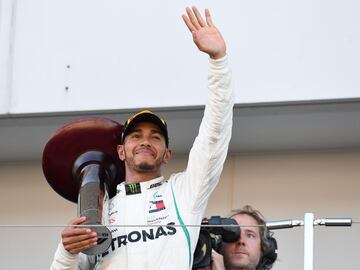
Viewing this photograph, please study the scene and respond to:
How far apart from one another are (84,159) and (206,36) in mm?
605

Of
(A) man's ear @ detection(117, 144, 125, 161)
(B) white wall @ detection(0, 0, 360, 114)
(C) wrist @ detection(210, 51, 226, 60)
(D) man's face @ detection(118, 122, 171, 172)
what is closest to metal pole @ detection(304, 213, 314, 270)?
(C) wrist @ detection(210, 51, 226, 60)

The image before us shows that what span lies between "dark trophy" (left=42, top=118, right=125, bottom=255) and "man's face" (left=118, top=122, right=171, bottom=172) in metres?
0.10

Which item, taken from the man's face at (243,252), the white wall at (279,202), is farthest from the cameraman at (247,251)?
the white wall at (279,202)

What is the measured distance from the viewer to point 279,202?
17.2 ft

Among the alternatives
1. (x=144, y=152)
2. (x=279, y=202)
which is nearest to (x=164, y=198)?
(x=144, y=152)

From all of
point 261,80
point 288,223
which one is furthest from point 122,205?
point 261,80

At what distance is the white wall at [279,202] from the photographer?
509cm

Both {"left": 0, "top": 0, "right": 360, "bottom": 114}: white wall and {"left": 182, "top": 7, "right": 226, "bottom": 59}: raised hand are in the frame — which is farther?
{"left": 0, "top": 0, "right": 360, "bottom": 114}: white wall

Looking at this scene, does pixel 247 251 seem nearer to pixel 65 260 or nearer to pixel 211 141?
pixel 211 141

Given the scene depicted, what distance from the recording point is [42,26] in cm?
521

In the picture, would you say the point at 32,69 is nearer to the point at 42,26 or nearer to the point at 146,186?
the point at 42,26

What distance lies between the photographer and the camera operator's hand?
414 centimetres

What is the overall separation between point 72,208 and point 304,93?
3.66 feet

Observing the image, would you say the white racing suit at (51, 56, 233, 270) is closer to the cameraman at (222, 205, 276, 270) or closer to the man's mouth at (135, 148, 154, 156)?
the man's mouth at (135, 148, 154, 156)
